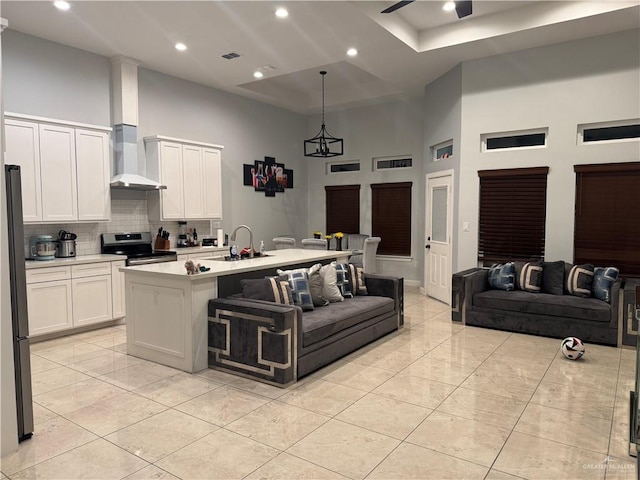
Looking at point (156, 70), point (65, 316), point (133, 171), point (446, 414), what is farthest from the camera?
point (156, 70)

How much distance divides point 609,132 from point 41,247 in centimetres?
702

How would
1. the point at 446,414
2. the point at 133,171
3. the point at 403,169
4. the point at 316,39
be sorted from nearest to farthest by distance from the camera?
1. the point at 446,414
2. the point at 316,39
3. the point at 133,171
4. the point at 403,169

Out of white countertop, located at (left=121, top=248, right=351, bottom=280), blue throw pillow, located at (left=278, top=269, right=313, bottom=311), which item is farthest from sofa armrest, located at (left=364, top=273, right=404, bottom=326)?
blue throw pillow, located at (left=278, top=269, right=313, bottom=311)

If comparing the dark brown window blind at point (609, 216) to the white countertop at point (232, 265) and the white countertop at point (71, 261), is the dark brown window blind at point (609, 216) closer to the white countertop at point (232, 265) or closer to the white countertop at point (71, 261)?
the white countertop at point (232, 265)

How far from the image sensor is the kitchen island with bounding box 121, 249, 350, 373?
3971 mm

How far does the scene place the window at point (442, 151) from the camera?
7.00 metres

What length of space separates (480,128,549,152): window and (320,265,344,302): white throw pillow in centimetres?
313

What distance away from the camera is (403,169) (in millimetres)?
8812

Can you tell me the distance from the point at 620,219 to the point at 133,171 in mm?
6400

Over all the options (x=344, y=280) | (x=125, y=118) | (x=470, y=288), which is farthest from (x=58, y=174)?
(x=470, y=288)

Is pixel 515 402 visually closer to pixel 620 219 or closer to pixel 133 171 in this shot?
pixel 620 219

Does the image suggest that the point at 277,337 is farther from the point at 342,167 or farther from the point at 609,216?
the point at 342,167

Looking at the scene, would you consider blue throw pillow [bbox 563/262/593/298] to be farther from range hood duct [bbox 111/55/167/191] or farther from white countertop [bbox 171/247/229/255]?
range hood duct [bbox 111/55/167/191]

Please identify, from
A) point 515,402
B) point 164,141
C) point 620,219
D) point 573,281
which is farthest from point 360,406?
point 164,141
